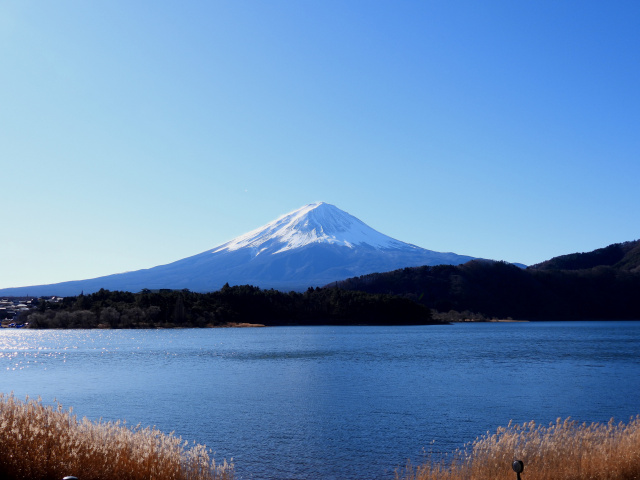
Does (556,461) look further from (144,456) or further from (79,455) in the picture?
(79,455)

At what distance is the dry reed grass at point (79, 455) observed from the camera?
1390cm

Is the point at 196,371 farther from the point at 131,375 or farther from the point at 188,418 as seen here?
the point at 188,418

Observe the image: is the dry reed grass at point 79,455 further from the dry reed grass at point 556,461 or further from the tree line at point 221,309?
the tree line at point 221,309

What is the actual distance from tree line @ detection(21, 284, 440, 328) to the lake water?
78.9 meters

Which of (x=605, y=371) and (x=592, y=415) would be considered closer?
(x=592, y=415)

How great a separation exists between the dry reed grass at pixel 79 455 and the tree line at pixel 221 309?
13269cm

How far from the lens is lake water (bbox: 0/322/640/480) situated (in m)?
22.9

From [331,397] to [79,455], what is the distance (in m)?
22.8

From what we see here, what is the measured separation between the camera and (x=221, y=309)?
15975cm

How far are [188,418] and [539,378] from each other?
89.3 feet

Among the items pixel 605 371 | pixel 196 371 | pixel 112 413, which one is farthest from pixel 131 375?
pixel 605 371

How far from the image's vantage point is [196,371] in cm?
5144

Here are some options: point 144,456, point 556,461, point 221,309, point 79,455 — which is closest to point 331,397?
point 556,461

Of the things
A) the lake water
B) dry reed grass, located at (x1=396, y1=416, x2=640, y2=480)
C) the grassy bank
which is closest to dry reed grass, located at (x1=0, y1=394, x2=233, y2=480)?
the grassy bank
